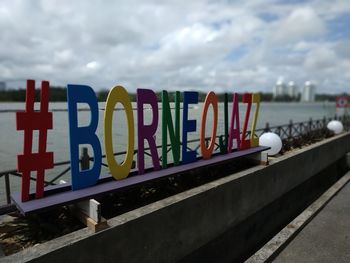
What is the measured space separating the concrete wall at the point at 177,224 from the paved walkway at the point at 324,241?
3.25 feet

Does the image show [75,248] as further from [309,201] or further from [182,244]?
[309,201]

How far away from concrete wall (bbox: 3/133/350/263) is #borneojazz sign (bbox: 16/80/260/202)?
0.69 m

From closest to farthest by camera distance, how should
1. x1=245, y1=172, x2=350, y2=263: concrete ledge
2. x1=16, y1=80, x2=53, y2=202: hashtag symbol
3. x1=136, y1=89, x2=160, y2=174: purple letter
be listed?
x1=16, y1=80, x2=53, y2=202: hashtag symbol → x1=245, y1=172, x2=350, y2=263: concrete ledge → x1=136, y1=89, x2=160, y2=174: purple letter

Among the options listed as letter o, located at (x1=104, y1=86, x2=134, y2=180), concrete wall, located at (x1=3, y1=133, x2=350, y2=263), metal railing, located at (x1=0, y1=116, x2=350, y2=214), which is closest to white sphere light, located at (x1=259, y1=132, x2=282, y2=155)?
metal railing, located at (x1=0, y1=116, x2=350, y2=214)

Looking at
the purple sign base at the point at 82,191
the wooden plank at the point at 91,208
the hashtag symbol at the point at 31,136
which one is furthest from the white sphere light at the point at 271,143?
the hashtag symbol at the point at 31,136

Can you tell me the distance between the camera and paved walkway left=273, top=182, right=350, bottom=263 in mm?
4633

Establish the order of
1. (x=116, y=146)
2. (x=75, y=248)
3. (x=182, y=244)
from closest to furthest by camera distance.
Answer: (x=75, y=248) → (x=182, y=244) → (x=116, y=146)

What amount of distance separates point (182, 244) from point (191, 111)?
7.84ft

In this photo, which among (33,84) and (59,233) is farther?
(59,233)

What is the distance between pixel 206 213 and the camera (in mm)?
4984

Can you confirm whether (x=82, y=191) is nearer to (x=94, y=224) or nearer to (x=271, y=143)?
(x=94, y=224)

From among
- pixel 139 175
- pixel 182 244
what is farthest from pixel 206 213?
pixel 139 175

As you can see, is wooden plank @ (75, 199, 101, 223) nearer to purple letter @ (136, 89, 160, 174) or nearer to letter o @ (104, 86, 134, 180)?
letter o @ (104, 86, 134, 180)

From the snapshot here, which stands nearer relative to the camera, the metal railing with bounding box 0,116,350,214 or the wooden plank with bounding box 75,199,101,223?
the wooden plank with bounding box 75,199,101,223
